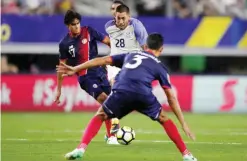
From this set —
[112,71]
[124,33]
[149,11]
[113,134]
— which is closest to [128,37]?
[124,33]

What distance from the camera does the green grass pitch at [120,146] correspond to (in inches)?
476

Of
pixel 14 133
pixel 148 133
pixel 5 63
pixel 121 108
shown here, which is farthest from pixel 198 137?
pixel 5 63

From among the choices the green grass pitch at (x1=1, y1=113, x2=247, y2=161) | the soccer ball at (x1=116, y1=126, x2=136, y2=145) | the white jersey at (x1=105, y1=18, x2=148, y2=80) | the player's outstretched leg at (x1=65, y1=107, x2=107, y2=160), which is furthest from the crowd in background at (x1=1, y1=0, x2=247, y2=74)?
the player's outstretched leg at (x1=65, y1=107, x2=107, y2=160)

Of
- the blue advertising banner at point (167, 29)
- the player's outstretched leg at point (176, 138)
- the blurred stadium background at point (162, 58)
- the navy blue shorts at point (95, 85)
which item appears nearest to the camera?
the player's outstretched leg at point (176, 138)

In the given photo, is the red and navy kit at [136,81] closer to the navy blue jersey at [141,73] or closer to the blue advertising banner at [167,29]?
the navy blue jersey at [141,73]

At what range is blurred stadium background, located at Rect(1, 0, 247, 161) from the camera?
21.2 m

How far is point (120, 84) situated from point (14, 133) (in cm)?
589

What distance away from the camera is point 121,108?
11047 millimetres

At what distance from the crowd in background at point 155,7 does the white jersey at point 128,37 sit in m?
9.08

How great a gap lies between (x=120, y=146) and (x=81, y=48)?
2051mm

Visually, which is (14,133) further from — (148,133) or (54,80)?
(54,80)

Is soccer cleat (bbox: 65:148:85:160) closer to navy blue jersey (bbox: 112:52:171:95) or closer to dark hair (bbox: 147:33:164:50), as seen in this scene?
navy blue jersey (bbox: 112:52:171:95)

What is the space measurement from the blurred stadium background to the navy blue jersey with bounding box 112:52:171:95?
6.72m

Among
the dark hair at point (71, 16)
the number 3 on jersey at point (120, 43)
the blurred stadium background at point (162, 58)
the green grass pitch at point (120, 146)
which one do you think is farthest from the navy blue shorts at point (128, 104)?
the blurred stadium background at point (162, 58)
